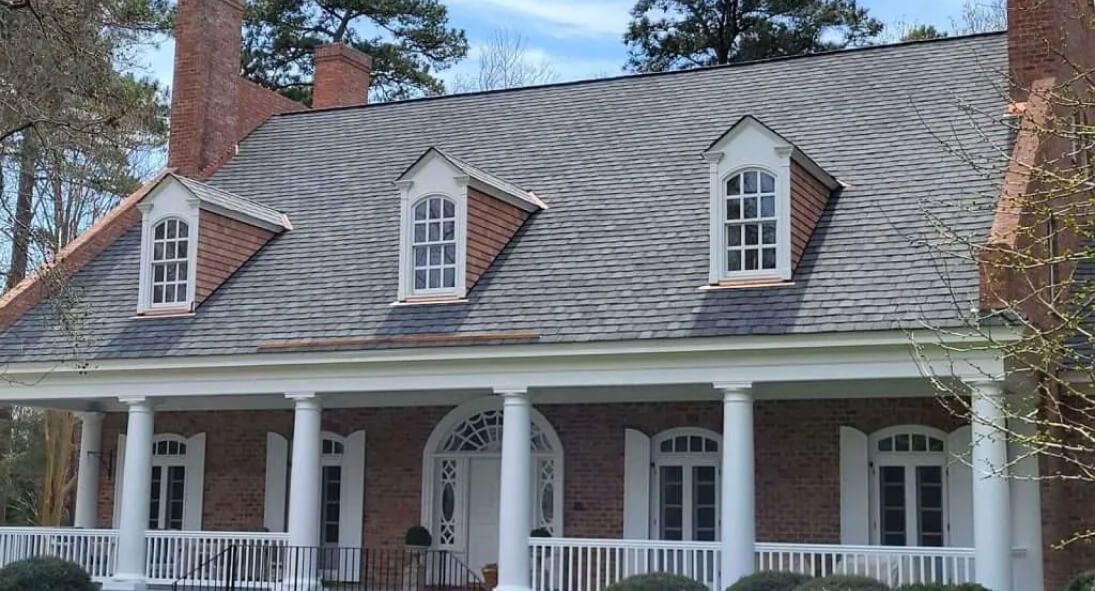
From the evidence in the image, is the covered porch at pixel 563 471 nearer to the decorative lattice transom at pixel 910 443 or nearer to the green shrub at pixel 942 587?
the decorative lattice transom at pixel 910 443

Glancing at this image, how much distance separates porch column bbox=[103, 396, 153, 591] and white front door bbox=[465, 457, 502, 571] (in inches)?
182

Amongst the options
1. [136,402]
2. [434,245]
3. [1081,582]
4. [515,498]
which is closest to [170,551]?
[136,402]

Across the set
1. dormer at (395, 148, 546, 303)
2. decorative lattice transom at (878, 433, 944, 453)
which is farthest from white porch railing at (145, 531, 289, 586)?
decorative lattice transom at (878, 433, 944, 453)

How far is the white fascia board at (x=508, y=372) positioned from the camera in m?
15.5

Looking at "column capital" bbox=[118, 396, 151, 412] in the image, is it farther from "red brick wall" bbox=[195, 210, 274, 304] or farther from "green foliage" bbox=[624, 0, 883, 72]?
"green foliage" bbox=[624, 0, 883, 72]

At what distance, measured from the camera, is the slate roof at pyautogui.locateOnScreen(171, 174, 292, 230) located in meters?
20.8

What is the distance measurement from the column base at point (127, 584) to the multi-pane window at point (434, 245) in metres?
5.51

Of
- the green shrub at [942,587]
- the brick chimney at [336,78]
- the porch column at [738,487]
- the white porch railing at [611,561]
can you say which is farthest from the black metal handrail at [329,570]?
the brick chimney at [336,78]

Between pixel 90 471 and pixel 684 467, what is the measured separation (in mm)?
10584

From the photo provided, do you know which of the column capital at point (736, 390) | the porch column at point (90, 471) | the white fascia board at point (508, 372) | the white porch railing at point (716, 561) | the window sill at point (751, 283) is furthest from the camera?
the porch column at point (90, 471)

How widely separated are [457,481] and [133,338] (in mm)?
5139

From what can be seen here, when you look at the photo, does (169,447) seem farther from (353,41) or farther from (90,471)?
(353,41)

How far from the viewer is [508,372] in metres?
17.5

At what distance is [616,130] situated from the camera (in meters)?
22.2
